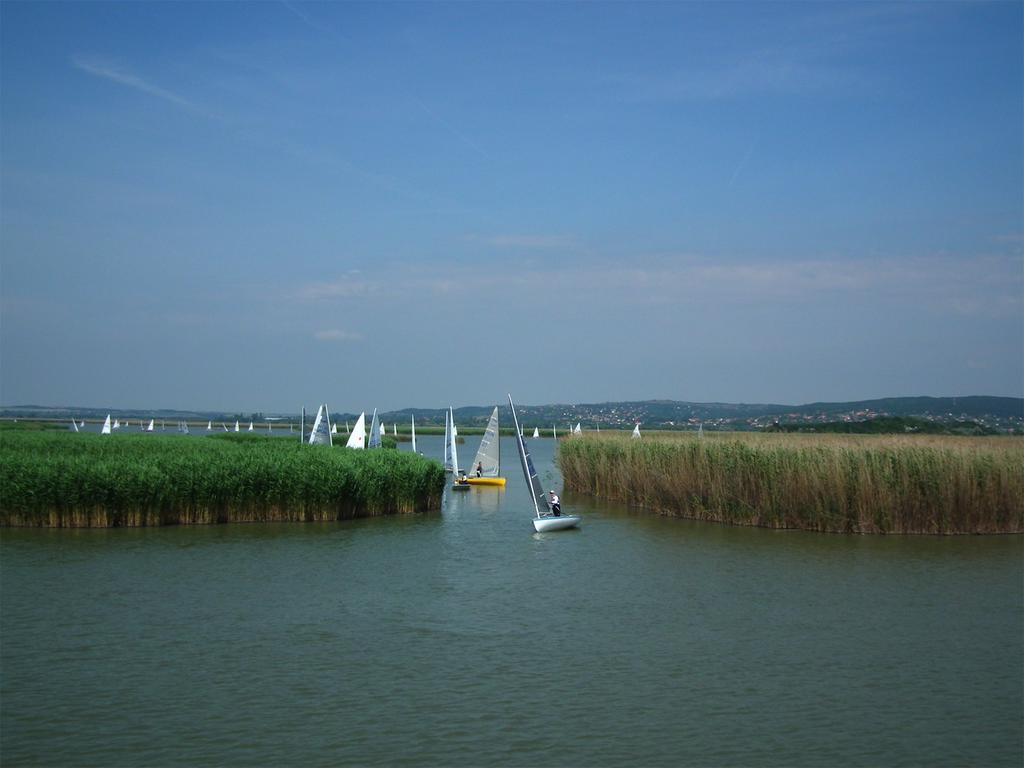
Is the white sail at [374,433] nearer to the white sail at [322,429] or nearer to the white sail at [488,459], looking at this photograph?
the white sail at [322,429]

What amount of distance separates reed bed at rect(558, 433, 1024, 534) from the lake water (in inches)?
54.1

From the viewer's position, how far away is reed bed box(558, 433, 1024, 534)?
811 inches

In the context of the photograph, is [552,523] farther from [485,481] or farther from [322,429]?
[322,429]

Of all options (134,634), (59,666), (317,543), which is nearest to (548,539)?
(317,543)

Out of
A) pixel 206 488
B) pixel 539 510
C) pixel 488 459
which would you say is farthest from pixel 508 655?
pixel 488 459

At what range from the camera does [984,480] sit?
20.7 m

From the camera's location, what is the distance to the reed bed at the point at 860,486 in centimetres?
2061

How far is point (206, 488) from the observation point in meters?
22.4

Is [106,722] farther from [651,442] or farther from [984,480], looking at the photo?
[651,442]

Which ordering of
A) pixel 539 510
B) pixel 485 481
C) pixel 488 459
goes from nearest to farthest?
pixel 539 510, pixel 485 481, pixel 488 459

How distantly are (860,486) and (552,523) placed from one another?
275 inches

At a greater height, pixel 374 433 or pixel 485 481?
pixel 374 433

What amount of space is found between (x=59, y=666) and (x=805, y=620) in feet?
30.9

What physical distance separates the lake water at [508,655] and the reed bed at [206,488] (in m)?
1.56
